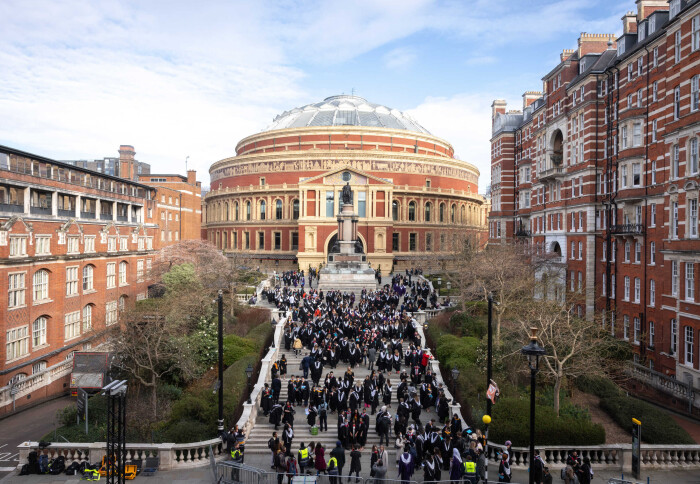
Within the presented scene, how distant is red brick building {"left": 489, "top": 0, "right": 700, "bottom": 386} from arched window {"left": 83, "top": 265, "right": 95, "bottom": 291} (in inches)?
1405

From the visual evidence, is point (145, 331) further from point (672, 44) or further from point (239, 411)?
point (672, 44)

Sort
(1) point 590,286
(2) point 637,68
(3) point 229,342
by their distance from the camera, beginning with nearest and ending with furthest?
(3) point 229,342
(2) point 637,68
(1) point 590,286

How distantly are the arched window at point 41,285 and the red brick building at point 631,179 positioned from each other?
1328 inches

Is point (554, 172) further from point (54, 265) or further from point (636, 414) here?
point (54, 265)

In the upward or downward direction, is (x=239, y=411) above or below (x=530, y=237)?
below

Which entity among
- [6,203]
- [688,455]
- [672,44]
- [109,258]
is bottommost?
[688,455]

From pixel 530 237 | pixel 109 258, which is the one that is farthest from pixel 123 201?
pixel 530 237

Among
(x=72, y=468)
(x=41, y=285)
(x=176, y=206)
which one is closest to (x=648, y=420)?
(x=72, y=468)

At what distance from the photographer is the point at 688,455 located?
16.4 metres

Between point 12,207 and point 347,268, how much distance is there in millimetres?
26498

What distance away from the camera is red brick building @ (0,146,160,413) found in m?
28.3

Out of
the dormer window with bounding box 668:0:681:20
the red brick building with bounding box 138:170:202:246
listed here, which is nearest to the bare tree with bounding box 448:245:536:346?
the dormer window with bounding box 668:0:681:20

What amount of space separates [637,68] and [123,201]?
42277 mm

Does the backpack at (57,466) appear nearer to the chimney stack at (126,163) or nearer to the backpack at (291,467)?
the backpack at (291,467)
